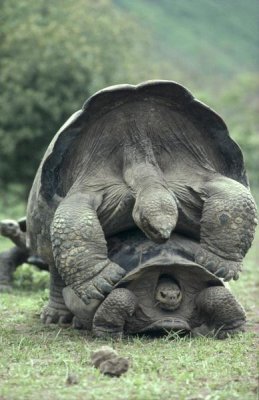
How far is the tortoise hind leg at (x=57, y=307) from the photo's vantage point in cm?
543

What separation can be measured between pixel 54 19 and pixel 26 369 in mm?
18317

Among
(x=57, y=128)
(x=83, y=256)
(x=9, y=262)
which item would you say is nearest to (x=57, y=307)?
(x=83, y=256)

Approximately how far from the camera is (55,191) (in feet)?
16.8

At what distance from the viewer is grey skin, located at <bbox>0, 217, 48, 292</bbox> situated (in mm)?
7059

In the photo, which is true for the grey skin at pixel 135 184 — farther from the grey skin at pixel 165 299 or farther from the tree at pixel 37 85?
the tree at pixel 37 85

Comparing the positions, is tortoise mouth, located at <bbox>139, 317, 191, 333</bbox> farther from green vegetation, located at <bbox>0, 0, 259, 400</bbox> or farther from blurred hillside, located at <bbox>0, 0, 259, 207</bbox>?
blurred hillside, located at <bbox>0, 0, 259, 207</bbox>

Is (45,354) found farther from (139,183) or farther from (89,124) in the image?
(89,124)

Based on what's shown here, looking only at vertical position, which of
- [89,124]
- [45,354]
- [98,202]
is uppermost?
[89,124]

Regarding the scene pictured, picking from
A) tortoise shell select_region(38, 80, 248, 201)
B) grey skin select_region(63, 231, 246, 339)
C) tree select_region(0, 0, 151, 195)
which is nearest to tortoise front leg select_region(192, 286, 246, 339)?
grey skin select_region(63, 231, 246, 339)

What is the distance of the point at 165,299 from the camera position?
4.74 metres

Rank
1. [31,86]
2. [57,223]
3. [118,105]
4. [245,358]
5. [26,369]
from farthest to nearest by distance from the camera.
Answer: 1. [31,86]
2. [118,105]
3. [57,223]
4. [245,358]
5. [26,369]

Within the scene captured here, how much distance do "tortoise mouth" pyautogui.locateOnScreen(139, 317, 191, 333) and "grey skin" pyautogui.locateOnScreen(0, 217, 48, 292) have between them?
2334 mm

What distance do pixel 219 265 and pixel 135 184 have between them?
643mm

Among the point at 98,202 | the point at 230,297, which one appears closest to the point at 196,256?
the point at 230,297
